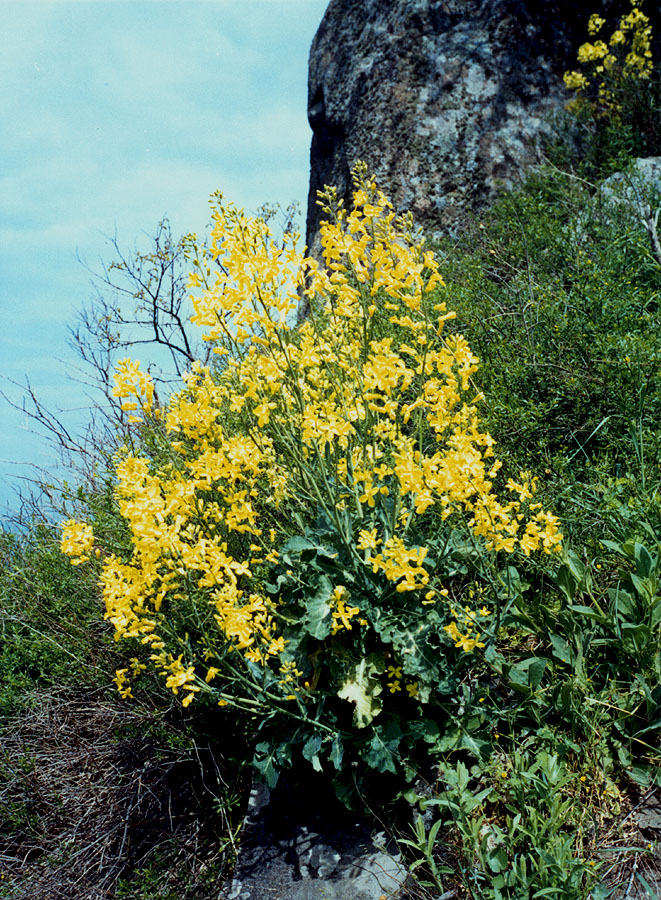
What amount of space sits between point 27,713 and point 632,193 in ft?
21.0

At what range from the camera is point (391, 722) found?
2695mm

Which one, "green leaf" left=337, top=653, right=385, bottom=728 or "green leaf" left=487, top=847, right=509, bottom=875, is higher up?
"green leaf" left=337, top=653, right=385, bottom=728

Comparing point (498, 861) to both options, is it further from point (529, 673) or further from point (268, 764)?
point (268, 764)

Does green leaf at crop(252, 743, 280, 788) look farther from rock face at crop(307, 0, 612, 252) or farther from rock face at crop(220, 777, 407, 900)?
rock face at crop(307, 0, 612, 252)

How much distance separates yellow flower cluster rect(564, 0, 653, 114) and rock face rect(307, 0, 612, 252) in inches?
9.9

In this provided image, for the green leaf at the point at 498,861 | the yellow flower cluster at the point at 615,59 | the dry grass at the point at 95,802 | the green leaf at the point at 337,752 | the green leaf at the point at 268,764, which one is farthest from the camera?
the yellow flower cluster at the point at 615,59

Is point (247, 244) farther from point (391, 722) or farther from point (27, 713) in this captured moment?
point (27, 713)

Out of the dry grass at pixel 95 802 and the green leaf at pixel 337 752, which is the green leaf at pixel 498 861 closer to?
the green leaf at pixel 337 752

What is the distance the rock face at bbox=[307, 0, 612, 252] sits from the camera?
7.60m

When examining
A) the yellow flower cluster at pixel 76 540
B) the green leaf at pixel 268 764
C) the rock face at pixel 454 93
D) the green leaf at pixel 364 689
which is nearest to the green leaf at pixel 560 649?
the green leaf at pixel 364 689

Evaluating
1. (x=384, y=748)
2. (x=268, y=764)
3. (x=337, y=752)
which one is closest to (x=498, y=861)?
(x=384, y=748)

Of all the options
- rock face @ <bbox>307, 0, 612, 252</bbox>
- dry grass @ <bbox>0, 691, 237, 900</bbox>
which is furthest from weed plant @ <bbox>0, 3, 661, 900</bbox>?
rock face @ <bbox>307, 0, 612, 252</bbox>

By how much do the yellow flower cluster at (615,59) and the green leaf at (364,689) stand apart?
24.3 ft

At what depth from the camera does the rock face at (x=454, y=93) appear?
760 centimetres
